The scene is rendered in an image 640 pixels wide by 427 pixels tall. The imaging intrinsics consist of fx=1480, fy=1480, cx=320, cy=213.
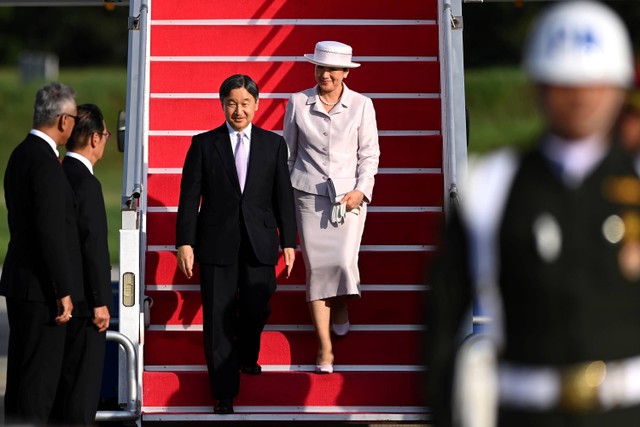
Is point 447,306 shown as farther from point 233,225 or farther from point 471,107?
point 471,107

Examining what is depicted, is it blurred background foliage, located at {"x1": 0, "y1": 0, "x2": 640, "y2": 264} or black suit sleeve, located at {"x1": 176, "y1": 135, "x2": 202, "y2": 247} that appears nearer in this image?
black suit sleeve, located at {"x1": 176, "y1": 135, "x2": 202, "y2": 247}

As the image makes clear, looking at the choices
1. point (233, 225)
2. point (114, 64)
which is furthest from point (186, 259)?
point (114, 64)

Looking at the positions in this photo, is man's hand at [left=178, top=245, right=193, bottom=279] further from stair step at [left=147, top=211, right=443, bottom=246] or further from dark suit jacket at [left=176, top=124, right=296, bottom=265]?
stair step at [left=147, top=211, right=443, bottom=246]

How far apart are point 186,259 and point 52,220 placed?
1.38 meters

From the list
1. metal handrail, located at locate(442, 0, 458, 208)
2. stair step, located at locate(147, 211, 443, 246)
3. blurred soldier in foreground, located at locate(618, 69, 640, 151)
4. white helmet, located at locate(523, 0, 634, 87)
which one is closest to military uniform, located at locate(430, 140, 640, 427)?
white helmet, located at locate(523, 0, 634, 87)

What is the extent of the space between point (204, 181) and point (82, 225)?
4.14 feet

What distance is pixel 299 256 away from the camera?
30.7 ft

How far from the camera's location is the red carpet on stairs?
338 inches

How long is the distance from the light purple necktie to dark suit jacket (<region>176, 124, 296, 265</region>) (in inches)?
1.9

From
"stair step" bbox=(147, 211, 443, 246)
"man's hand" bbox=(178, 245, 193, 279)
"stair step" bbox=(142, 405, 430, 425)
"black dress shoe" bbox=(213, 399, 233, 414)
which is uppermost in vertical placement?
"stair step" bbox=(147, 211, 443, 246)

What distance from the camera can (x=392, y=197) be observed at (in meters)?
9.55

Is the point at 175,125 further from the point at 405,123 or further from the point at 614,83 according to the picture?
the point at 614,83

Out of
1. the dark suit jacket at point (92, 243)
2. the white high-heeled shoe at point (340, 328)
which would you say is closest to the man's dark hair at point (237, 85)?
the dark suit jacket at point (92, 243)

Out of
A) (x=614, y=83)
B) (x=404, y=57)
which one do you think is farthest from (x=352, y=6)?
(x=614, y=83)
